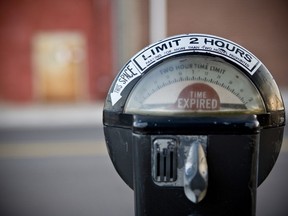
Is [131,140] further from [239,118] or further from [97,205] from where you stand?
[97,205]

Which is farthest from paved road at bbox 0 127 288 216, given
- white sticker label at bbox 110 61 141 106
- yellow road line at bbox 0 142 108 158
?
white sticker label at bbox 110 61 141 106

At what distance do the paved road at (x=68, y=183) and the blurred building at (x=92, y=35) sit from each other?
546 cm

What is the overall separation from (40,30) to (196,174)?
13186 millimetres

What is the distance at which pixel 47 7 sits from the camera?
45.6 feet

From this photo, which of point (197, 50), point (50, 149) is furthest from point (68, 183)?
point (197, 50)

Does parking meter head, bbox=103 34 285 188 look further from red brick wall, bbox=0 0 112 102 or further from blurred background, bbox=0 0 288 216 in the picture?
red brick wall, bbox=0 0 112 102

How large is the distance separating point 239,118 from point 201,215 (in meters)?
0.26

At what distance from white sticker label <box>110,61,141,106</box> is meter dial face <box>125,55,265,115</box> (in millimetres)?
59

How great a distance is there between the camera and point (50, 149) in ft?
27.2

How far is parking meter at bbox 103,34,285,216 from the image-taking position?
1414 mm

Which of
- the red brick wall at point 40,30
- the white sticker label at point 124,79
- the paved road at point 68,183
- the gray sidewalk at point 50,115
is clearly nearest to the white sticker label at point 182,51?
the white sticker label at point 124,79

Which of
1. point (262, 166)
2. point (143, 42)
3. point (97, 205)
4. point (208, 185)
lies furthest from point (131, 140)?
point (143, 42)

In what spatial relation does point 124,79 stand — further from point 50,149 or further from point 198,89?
point 50,149

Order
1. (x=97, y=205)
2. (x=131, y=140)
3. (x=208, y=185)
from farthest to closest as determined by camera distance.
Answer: (x=97, y=205), (x=131, y=140), (x=208, y=185)
